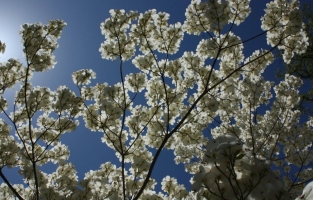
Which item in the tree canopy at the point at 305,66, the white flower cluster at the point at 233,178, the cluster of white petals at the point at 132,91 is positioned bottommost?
the white flower cluster at the point at 233,178

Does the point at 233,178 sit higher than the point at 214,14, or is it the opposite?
the point at 214,14

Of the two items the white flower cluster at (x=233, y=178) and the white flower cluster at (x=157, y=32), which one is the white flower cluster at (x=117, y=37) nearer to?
the white flower cluster at (x=157, y=32)

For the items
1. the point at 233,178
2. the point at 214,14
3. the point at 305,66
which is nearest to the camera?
the point at 233,178

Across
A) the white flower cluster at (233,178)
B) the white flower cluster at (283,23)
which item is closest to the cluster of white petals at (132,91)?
the white flower cluster at (283,23)

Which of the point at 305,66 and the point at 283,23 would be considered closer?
the point at 283,23

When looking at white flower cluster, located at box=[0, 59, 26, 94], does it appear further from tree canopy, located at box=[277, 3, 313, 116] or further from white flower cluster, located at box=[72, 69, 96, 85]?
tree canopy, located at box=[277, 3, 313, 116]

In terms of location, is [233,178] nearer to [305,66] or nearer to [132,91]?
[132,91]

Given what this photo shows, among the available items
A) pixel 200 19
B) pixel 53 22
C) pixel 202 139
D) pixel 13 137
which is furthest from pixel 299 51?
pixel 13 137

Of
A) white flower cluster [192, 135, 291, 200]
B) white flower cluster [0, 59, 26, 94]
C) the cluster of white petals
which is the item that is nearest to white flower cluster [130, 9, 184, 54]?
the cluster of white petals

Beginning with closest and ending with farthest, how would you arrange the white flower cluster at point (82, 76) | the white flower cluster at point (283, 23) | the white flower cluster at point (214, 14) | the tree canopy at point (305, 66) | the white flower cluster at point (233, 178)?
1. the white flower cluster at point (233, 178)
2. the white flower cluster at point (214, 14)
3. the white flower cluster at point (283, 23)
4. the white flower cluster at point (82, 76)
5. the tree canopy at point (305, 66)

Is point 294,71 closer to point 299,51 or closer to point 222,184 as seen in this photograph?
point 299,51

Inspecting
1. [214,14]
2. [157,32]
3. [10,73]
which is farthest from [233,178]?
[10,73]

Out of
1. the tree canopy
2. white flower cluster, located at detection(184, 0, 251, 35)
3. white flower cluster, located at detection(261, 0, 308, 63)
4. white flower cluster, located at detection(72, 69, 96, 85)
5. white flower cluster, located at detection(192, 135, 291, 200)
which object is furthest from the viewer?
the tree canopy

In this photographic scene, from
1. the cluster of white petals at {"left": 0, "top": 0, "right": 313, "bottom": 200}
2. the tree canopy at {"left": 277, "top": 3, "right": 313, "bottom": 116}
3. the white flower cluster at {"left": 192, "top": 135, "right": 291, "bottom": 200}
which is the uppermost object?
the tree canopy at {"left": 277, "top": 3, "right": 313, "bottom": 116}
